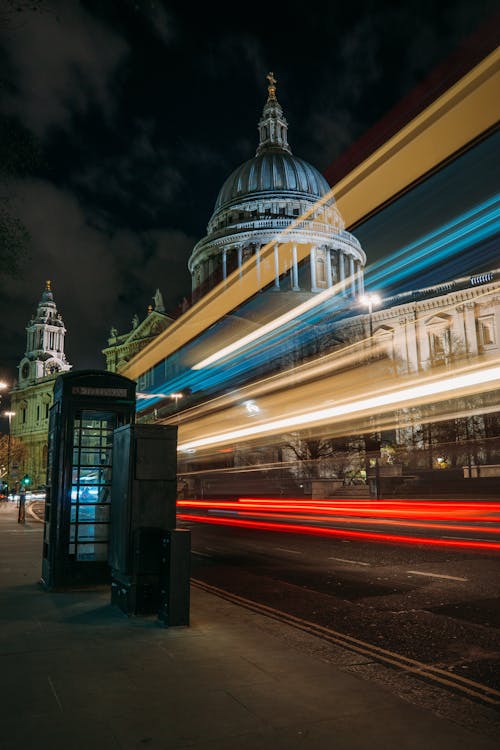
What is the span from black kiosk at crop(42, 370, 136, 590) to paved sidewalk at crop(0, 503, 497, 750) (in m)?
2.19

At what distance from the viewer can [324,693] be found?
4.89 meters

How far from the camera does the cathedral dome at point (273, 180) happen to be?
104m

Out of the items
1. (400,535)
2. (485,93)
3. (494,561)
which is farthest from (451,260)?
(494,561)

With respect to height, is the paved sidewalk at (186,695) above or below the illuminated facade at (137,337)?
below

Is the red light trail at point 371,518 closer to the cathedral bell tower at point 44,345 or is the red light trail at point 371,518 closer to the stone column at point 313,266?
the stone column at point 313,266

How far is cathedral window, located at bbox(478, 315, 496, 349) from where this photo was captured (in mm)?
63625

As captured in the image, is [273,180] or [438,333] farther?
[273,180]

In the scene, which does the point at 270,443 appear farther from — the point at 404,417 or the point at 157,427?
the point at 157,427

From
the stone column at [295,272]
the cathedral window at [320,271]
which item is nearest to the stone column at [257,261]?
the stone column at [295,272]

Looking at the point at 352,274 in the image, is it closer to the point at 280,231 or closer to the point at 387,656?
the point at 280,231

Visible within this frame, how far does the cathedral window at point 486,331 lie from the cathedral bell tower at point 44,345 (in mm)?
96231

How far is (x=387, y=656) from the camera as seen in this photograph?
6270mm

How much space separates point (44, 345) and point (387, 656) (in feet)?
462

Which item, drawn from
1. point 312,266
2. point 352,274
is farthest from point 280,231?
point 352,274
